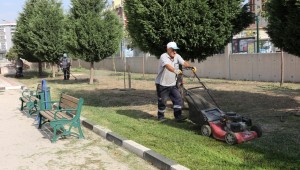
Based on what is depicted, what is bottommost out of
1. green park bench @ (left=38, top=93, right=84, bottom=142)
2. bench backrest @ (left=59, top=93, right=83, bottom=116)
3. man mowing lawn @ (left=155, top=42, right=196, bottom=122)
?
green park bench @ (left=38, top=93, right=84, bottom=142)

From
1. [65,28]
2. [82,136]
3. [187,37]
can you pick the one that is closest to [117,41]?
[65,28]

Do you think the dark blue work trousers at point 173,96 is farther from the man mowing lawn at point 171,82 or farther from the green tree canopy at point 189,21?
the green tree canopy at point 189,21

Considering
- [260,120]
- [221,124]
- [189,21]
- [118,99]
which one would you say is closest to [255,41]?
[118,99]

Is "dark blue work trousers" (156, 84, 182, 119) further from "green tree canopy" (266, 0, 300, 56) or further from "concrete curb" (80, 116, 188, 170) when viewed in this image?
"green tree canopy" (266, 0, 300, 56)

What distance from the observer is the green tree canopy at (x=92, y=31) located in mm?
18891

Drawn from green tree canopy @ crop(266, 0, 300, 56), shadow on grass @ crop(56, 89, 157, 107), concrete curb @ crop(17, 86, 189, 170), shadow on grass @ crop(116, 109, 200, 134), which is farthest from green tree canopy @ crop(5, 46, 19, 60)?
green tree canopy @ crop(266, 0, 300, 56)

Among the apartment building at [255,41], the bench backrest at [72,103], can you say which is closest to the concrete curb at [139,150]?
the bench backrest at [72,103]

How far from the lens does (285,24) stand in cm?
788

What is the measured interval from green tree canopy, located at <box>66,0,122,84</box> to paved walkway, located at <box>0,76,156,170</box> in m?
10.3

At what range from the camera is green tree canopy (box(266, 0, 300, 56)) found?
296 inches

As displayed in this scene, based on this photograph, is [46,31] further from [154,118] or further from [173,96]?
[173,96]

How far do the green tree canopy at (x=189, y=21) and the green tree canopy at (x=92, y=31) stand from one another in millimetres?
9523

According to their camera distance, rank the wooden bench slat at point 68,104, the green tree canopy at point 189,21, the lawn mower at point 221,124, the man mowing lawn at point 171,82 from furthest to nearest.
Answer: the green tree canopy at point 189,21 < the man mowing lawn at point 171,82 < the wooden bench slat at point 68,104 < the lawn mower at point 221,124

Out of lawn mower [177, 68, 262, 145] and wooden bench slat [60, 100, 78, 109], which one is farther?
wooden bench slat [60, 100, 78, 109]
